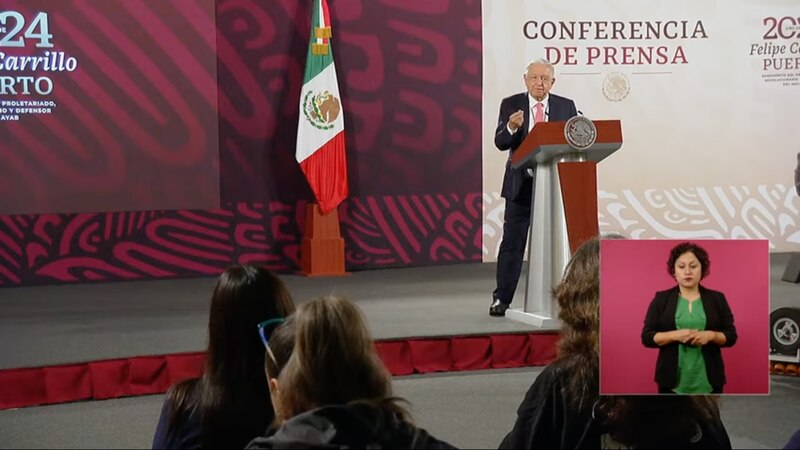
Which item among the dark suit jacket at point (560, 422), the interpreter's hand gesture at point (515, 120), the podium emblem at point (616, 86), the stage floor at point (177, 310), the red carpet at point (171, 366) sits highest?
the podium emblem at point (616, 86)

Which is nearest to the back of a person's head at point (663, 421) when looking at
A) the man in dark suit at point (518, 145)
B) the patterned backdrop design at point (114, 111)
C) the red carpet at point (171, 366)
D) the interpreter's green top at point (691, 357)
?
the interpreter's green top at point (691, 357)

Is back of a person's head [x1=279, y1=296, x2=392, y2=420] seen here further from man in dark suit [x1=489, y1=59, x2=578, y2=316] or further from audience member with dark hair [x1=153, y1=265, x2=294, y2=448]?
man in dark suit [x1=489, y1=59, x2=578, y2=316]

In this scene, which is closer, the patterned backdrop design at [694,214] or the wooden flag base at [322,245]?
the wooden flag base at [322,245]

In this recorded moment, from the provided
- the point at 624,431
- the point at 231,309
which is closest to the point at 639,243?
the point at 624,431

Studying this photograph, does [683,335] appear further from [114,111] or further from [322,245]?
[114,111]

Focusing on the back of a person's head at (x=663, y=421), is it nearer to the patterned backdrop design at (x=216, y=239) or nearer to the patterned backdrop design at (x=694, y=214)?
the patterned backdrop design at (x=216, y=239)

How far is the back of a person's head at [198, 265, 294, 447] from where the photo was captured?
6.53 ft

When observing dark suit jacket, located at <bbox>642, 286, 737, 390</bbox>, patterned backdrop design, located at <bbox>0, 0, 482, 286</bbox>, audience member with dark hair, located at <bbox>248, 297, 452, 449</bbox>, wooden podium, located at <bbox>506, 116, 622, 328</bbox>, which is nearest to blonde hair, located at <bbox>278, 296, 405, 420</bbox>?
audience member with dark hair, located at <bbox>248, 297, 452, 449</bbox>

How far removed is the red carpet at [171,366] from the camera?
412 cm

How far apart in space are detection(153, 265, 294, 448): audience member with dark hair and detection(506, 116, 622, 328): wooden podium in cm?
273

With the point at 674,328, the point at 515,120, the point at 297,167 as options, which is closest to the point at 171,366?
the point at 515,120

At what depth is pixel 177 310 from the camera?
5555mm

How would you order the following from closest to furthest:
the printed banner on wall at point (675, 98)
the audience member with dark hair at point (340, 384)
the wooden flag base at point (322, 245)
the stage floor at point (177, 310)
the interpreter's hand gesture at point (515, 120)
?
the audience member with dark hair at point (340, 384)
the stage floor at point (177, 310)
the interpreter's hand gesture at point (515, 120)
the wooden flag base at point (322, 245)
the printed banner on wall at point (675, 98)

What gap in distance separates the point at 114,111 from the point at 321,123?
128 cm
